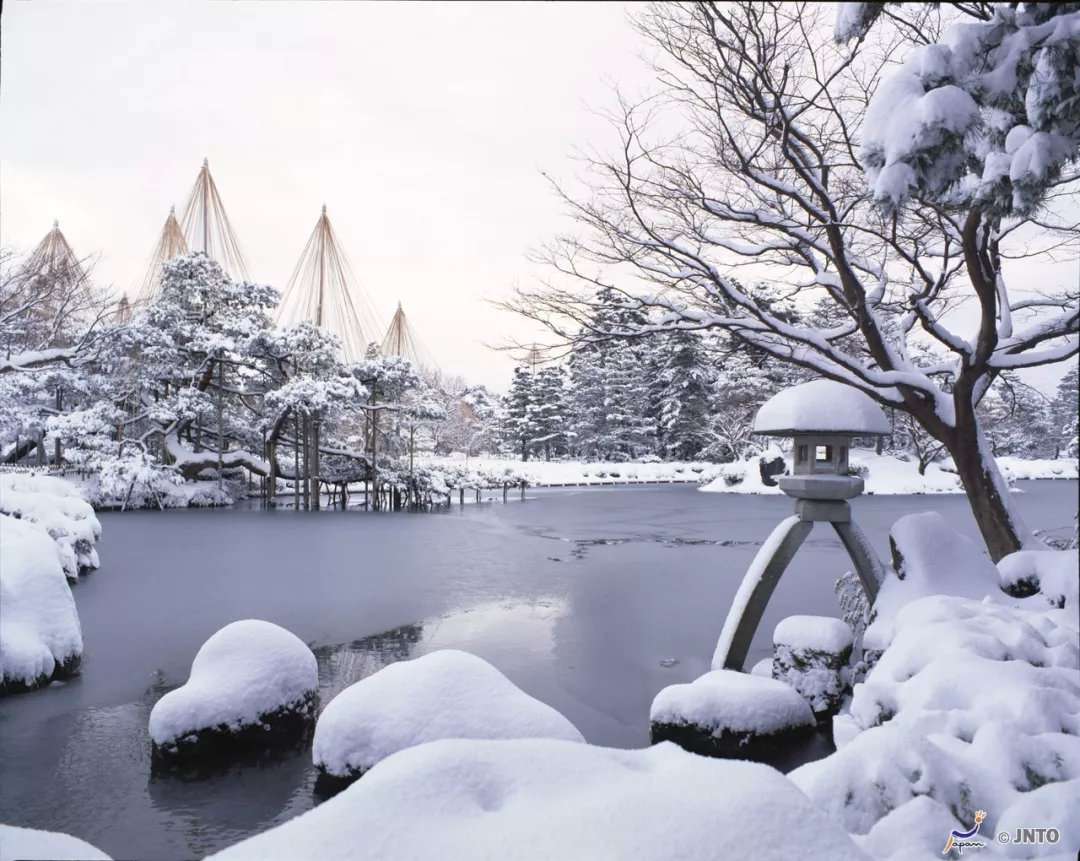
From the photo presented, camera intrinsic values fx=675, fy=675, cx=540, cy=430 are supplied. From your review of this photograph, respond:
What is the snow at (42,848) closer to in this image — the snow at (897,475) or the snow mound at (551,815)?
the snow mound at (551,815)

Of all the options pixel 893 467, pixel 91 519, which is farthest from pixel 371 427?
pixel 893 467

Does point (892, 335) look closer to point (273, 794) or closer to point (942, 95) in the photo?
point (942, 95)

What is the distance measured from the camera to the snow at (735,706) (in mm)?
3518

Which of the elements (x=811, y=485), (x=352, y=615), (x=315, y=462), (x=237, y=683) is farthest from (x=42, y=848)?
(x=315, y=462)

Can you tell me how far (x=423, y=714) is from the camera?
276cm

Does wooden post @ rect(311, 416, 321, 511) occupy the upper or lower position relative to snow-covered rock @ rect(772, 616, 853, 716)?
upper

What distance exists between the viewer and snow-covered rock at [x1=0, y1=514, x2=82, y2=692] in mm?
4250

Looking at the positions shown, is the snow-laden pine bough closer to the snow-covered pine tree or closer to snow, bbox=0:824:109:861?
snow, bbox=0:824:109:861

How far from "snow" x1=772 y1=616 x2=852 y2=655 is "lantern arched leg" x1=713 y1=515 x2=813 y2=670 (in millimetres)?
197

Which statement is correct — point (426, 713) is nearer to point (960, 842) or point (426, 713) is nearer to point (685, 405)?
point (960, 842)

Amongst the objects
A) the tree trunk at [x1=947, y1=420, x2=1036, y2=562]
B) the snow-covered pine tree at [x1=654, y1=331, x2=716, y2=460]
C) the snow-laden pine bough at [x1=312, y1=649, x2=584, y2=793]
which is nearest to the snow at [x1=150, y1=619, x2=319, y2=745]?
the snow-laden pine bough at [x1=312, y1=649, x2=584, y2=793]

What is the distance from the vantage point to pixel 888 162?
1.77 m

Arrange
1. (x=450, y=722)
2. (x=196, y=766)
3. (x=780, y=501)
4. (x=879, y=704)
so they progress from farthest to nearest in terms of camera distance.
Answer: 1. (x=780, y=501)
2. (x=196, y=766)
3. (x=450, y=722)
4. (x=879, y=704)

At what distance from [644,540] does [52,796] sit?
Result: 9.85 meters
